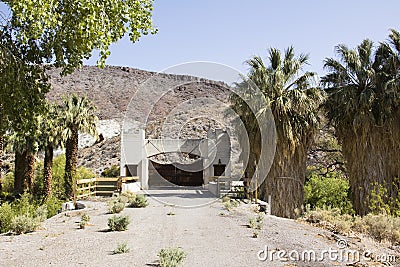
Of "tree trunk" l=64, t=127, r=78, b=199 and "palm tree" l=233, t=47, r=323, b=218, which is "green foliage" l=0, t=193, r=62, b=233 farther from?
"palm tree" l=233, t=47, r=323, b=218

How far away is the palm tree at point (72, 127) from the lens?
21.1 metres

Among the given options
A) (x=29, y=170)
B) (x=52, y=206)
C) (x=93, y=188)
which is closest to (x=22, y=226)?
(x=52, y=206)

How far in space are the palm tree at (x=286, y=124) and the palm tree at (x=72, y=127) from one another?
8528 mm

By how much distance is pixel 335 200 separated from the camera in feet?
78.1

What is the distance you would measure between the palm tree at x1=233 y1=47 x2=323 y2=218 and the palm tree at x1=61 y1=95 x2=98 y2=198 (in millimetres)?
8528

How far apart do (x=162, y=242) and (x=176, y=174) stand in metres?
27.7

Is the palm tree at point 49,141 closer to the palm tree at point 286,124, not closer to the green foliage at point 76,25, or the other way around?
the palm tree at point 286,124

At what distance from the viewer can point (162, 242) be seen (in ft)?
31.0

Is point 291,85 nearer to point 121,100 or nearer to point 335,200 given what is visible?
point 335,200

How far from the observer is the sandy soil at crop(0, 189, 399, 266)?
7.58 m

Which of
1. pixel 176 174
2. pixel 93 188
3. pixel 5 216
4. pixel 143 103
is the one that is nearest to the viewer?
pixel 5 216

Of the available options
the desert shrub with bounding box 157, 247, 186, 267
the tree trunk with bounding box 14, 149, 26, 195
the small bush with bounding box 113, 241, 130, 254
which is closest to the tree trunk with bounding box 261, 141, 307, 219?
the small bush with bounding box 113, 241, 130, 254

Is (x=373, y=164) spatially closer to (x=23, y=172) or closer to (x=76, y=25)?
(x=76, y=25)

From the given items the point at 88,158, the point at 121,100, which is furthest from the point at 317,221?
the point at 121,100
